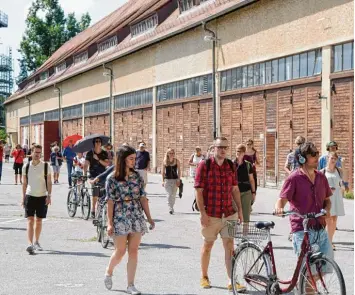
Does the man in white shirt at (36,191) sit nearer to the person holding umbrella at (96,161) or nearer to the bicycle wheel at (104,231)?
the bicycle wheel at (104,231)

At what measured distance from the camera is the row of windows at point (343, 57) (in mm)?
22922

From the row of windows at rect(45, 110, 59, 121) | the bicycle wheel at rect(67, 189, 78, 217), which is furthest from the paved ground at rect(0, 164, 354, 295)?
the row of windows at rect(45, 110, 59, 121)

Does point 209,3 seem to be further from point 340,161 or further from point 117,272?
point 117,272

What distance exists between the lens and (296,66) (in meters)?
26.1

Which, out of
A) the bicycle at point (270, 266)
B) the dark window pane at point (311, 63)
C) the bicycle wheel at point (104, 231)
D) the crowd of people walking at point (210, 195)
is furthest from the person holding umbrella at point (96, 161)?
the dark window pane at point (311, 63)

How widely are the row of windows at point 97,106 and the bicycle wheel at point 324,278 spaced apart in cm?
4258

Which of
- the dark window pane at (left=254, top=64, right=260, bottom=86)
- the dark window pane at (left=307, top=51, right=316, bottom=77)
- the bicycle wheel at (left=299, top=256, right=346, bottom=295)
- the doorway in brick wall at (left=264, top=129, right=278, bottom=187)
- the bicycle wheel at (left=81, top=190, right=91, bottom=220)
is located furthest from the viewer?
the dark window pane at (left=254, top=64, right=260, bottom=86)

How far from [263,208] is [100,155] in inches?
244

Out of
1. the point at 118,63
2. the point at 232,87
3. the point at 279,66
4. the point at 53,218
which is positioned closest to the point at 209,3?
the point at 232,87

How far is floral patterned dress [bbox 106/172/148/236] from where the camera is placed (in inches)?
332

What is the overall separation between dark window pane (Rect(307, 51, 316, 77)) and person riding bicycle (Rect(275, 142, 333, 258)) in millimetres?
18221

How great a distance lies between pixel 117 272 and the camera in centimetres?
989

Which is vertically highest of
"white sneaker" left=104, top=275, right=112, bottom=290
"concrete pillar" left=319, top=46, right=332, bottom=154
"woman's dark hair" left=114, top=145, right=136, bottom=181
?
"concrete pillar" left=319, top=46, right=332, bottom=154

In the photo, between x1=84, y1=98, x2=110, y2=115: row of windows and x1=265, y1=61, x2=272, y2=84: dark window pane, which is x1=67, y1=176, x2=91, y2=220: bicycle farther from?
x1=84, y1=98, x2=110, y2=115: row of windows
